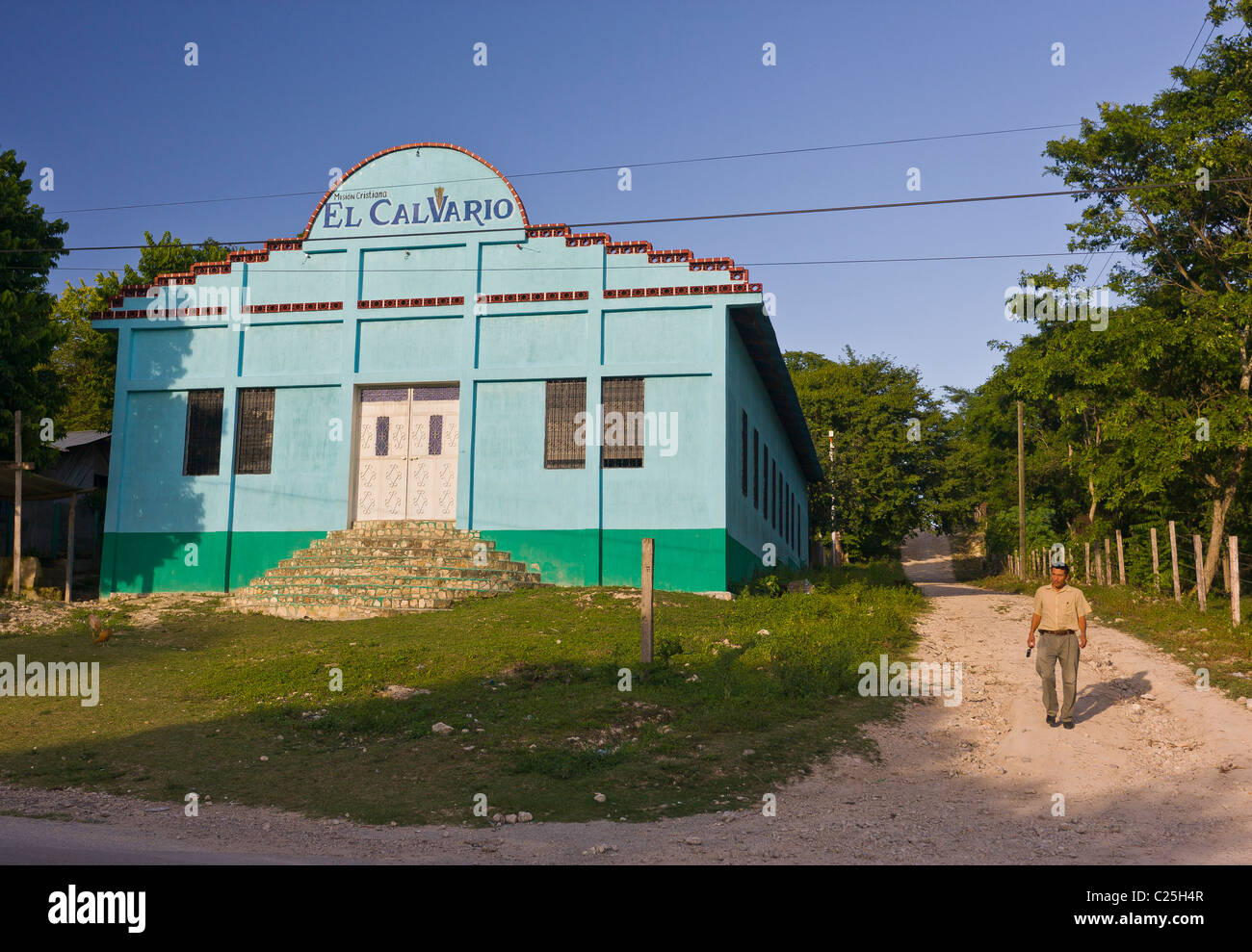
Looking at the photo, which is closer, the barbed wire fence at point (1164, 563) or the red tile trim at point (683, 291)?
the barbed wire fence at point (1164, 563)

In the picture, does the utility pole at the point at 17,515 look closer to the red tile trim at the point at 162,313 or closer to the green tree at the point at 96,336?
the red tile trim at the point at 162,313

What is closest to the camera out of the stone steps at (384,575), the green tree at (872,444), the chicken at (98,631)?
the chicken at (98,631)

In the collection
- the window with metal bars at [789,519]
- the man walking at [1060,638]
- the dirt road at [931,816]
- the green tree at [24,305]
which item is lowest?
the dirt road at [931,816]

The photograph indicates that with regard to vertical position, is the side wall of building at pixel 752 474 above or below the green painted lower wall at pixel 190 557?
above

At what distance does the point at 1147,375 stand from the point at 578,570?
16050 millimetres

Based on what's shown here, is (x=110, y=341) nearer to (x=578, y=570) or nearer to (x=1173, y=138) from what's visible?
(x=578, y=570)

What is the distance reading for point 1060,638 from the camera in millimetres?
11281

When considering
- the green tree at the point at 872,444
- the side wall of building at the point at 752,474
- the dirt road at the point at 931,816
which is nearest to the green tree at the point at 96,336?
the side wall of building at the point at 752,474

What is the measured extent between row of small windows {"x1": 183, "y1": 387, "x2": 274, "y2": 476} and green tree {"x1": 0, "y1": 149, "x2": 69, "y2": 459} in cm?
→ 312

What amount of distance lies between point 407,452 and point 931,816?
1528 cm

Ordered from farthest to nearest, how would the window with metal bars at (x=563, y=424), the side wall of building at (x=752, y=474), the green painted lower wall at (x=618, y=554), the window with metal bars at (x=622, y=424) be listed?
the side wall of building at (x=752, y=474) → the window with metal bars at (x=563, y=424) → the window with metal bars at (x=622, y=424) → the green painted lower wall at (x=618, y=554)

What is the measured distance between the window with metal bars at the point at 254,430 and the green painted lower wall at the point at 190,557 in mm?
1532

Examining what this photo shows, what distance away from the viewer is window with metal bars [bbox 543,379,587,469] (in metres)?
20.5

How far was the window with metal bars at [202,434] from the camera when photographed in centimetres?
2184
